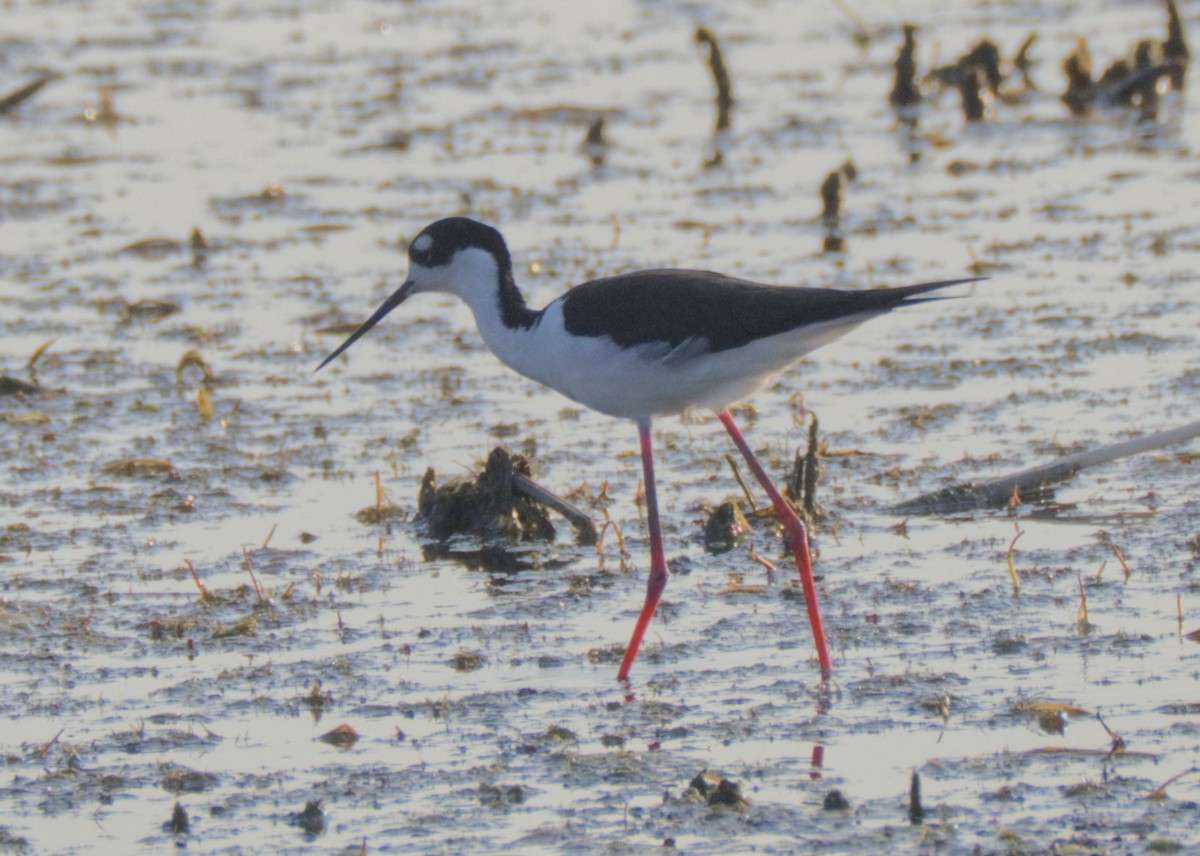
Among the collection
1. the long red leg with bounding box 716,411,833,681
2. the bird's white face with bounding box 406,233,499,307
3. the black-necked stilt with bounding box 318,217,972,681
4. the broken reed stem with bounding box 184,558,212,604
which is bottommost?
the broken reed stem with bounding box 184,558,212,604

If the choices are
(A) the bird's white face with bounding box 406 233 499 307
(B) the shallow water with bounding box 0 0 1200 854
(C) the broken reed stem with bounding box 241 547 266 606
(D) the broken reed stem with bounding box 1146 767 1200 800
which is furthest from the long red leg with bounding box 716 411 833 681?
(C) the broken reed stem with bounding box 241 547 266 606

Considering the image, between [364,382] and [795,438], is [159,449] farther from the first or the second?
[795,438]

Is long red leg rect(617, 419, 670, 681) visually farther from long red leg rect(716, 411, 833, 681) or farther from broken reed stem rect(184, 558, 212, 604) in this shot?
broken reed stem rect(184, 558, 212, 604)

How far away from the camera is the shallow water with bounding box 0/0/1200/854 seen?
4.50m

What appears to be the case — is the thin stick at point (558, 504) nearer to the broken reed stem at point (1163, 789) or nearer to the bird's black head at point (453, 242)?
the bird's black head at point (453, 242)

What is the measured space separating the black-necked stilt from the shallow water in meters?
0.30

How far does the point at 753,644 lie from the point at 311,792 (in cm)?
142

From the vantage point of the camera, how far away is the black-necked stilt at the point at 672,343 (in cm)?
532

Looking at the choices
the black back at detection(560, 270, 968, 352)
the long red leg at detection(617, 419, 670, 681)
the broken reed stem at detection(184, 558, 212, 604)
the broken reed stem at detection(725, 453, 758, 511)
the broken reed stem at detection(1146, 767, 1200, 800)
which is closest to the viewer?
the broken reed stem at detection(1146, 767, 1200, 800)

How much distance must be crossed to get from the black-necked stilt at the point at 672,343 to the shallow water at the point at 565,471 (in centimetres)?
30

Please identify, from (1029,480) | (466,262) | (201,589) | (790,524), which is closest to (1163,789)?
(790,524)

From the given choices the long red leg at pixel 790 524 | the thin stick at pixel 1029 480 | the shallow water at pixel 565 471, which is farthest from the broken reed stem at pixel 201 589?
the thin stick at pixel 1029 480

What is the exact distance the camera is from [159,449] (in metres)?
7.23

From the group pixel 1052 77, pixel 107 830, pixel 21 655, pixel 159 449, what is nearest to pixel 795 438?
pixel 159 449
